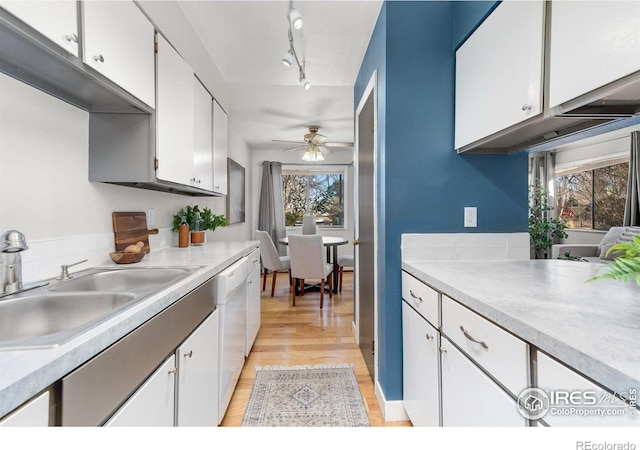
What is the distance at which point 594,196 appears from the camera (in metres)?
1.31

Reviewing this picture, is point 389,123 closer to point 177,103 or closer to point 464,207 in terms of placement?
point 464,207

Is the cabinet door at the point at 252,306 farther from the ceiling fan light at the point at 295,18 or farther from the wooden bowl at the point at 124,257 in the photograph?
the ceiling fan light at the point at 295,18

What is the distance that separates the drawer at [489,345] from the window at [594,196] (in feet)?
2.70

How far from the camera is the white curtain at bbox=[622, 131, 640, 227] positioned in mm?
1113

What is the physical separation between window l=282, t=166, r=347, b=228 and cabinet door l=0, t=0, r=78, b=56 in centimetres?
498

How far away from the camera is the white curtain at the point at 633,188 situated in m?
1.11

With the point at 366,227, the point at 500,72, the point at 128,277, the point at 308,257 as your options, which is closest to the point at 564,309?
the point at 500,72

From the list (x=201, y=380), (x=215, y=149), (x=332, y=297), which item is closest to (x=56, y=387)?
(x=201, y=380)

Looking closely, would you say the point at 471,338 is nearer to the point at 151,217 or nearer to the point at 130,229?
the point at 130,229

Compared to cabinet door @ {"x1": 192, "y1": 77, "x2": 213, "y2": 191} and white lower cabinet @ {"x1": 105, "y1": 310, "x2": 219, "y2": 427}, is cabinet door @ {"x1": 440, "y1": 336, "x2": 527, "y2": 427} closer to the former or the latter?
white lower cabinet @ {"x1": 105, "y1": 310, "x2": 219, "y2": 427}

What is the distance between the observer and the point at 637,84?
0.81 metres

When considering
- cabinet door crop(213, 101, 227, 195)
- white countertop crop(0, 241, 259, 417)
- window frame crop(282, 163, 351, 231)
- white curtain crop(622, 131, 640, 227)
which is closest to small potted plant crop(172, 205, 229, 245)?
cabinet door crop(213, 101, 227, 195)

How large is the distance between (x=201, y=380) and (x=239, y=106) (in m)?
3.26

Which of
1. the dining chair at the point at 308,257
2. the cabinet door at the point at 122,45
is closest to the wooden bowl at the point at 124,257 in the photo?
the cabinet door at the point at 122,45
